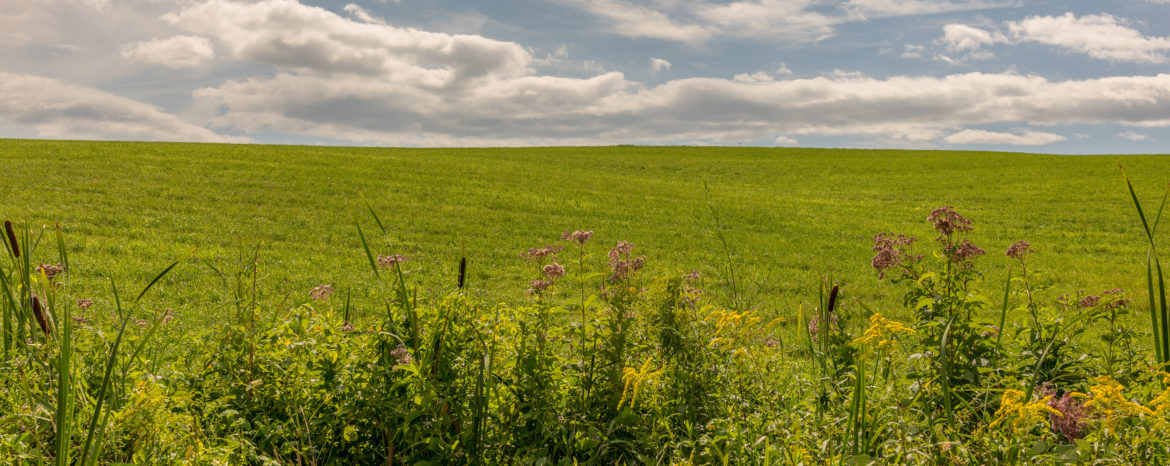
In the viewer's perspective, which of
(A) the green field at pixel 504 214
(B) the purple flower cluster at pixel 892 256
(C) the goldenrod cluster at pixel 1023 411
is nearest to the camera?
(C) the goldenrod cluster at pixel 1023 411

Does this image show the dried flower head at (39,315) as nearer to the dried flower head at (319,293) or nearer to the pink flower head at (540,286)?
the dried flower head at (319,293)

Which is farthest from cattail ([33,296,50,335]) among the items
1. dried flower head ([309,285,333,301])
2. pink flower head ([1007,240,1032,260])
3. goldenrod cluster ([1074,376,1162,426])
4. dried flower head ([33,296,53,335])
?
pink flower head ([1007,240,1032,260])

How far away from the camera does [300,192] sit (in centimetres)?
2073

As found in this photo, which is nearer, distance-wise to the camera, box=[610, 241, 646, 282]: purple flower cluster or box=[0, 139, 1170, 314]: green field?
box=[610, 241, 646, 282]: purple flower cluster

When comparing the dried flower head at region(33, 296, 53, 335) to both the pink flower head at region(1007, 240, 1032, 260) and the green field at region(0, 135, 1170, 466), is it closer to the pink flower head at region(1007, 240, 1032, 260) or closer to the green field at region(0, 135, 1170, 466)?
the green field at region(0, 135, 1170, 466)

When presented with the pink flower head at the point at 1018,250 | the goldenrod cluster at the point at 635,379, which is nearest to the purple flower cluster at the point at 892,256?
the pink flower head at the point at 1018,250

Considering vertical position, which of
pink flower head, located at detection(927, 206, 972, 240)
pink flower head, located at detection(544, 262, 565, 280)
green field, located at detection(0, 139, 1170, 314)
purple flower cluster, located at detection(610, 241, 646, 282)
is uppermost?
pink flower head, located at detection(927, 206, 972, 240)

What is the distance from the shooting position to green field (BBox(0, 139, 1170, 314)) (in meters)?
12.0

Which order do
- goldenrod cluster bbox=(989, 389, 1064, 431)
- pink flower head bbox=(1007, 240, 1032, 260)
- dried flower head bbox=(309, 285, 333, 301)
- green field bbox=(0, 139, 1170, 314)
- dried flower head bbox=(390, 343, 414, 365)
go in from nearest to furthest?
goldenrod cluster bbox=(989, 389, 1064, 431) → dried flower head bbox=(390, 343, 414, 365) → pink flower head bbox=(1007, 240, 1032, 260) → dried flower head bbox=(309, 285, 333, 301) → green field bbox=(0, 139, 1170, 314)

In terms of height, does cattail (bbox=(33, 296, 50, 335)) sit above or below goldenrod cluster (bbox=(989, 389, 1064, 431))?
above

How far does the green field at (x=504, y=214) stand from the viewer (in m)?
12.0

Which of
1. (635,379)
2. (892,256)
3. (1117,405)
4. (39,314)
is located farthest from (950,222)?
(39,314)

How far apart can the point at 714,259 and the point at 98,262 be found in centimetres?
1191

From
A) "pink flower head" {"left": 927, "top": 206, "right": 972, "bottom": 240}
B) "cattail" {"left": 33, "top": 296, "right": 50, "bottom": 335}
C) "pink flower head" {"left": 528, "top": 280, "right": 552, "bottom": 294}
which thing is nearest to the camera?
"cattail" {"left": 33, "top": 296, "right": 50, "bottom": 335}
